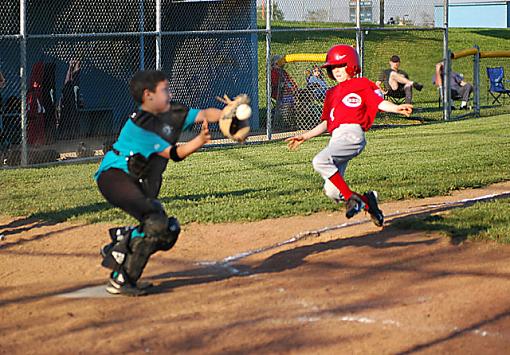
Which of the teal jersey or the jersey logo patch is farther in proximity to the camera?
the jersey logo patch

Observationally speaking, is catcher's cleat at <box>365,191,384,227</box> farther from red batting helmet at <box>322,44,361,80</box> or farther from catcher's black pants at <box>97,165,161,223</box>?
catcher's black pants at <box>97,165,161,223</box>

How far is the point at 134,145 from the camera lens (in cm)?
571

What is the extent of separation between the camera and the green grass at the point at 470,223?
23.2 ft

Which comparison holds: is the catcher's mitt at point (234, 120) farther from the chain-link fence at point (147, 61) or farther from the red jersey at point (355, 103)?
the chain-link fence at point (147, 61)

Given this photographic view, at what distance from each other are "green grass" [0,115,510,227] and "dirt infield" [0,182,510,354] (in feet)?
3.24

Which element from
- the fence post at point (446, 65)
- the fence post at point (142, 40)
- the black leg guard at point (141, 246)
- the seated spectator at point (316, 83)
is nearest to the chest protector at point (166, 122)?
the black leg guard at point (141, 246)

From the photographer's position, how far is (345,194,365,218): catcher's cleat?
7.02 metres

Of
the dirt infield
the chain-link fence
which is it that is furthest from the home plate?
the chain-link fence

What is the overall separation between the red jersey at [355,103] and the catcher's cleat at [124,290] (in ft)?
8.25

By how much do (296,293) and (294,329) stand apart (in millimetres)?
735

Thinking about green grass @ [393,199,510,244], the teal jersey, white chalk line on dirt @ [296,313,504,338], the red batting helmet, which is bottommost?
white chalk line on dirt @ [296,313,504,338]

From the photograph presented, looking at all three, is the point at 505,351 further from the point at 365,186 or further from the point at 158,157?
the point at 365,186

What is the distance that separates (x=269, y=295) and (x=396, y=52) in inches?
866

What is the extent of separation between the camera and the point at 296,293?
5.59 m
